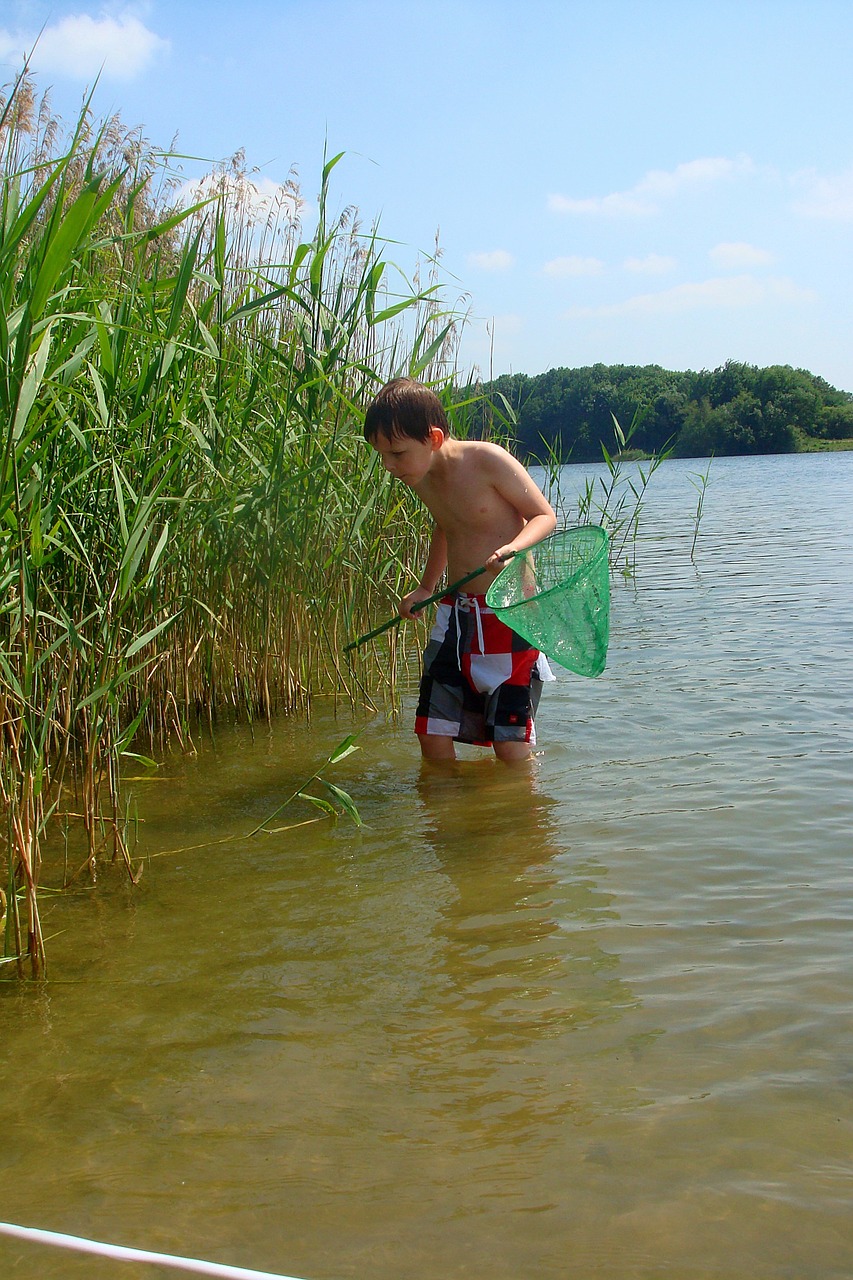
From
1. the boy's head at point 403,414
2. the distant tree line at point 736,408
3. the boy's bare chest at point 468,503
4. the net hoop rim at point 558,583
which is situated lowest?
the net hoop rim at point 558,583

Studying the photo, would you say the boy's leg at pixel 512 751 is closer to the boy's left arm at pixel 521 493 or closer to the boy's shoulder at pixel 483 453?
the boy's left arm at pixel 521 493

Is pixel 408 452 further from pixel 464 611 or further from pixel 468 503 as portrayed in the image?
pixel 464 611

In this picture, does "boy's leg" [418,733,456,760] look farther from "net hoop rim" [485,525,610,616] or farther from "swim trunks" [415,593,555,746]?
"net hoop rim" [485,525,610,616]

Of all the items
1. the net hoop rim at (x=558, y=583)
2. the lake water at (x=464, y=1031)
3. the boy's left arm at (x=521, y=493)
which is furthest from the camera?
the boy's left arm at (x=521, y=493)

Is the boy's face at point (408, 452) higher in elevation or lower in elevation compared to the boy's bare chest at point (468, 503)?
higher

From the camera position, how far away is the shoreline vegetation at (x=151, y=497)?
252cm

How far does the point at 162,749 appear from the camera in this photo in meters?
4.50

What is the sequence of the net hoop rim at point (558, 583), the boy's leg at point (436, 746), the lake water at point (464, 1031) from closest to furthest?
1. the lake water at point (464, 1031)
2. the net hoop rim at point (558, 583)
3. the boy's leg at point (436, 746)

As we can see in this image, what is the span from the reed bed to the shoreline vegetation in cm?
1

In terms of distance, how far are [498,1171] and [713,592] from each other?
8.03 meters

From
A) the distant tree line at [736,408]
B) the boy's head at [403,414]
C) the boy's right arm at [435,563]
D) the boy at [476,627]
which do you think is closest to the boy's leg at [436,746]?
the boy at [476,627]

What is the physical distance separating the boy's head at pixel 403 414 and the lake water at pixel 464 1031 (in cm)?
133

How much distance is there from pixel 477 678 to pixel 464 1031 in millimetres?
1814

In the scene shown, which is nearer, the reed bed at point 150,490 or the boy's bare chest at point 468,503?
the reed bed at point 150,490
